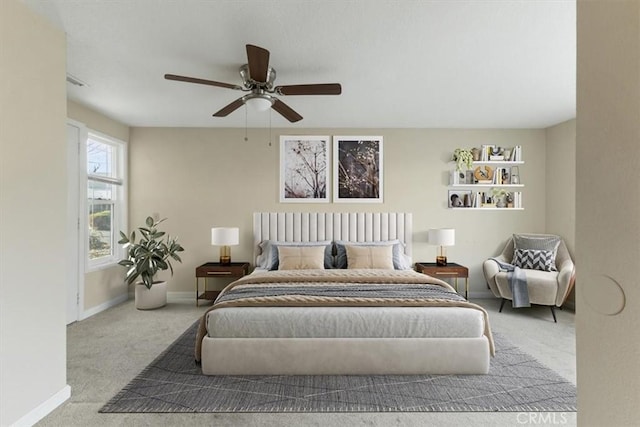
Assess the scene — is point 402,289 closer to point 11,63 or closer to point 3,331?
point 3,331

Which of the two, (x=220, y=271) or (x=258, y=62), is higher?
(x=258, y=62)

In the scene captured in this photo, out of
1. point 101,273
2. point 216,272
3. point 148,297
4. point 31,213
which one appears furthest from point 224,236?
point 31,213

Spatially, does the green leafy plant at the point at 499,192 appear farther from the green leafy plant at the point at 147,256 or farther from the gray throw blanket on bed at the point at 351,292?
the green leafy plant at the point at 147,256

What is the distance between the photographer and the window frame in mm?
4102

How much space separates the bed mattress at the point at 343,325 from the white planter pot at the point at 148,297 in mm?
2287

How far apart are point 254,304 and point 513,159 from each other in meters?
4.38

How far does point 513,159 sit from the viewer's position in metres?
4.96

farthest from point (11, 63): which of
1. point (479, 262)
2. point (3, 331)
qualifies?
point (479, 262)

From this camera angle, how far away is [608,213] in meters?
0.69

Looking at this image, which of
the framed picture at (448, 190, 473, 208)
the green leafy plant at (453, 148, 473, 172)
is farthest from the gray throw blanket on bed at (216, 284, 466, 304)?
the green leafy plant at (453, 148, 473, 172)

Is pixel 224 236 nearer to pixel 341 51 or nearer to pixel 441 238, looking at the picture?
pixel 341 51

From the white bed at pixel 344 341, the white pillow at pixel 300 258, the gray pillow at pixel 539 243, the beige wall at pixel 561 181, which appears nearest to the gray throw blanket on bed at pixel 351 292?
the white bed at pixel 344 341

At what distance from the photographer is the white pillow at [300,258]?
14.0ft

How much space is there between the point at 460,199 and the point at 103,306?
5281mm
